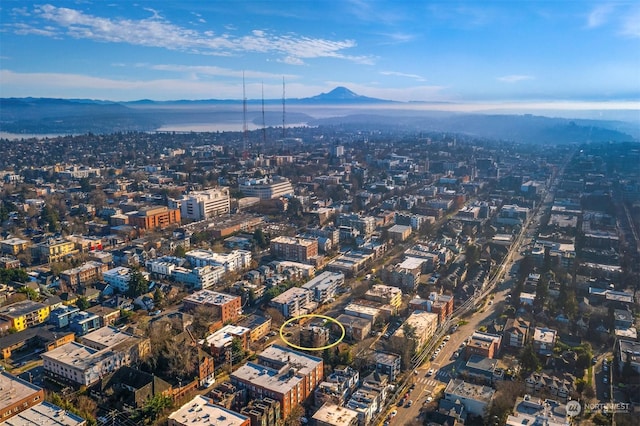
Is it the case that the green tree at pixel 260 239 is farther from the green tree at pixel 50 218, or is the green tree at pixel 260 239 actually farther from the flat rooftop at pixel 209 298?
the green tree at pixel 50 218

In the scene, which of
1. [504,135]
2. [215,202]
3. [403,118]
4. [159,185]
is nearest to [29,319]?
[215,202]

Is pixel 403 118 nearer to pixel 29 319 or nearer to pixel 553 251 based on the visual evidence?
pixel 553 251

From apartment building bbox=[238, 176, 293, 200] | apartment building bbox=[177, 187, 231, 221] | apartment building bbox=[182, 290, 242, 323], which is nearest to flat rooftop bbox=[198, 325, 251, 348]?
apartment building bbox=[182, 290, 242, 323]

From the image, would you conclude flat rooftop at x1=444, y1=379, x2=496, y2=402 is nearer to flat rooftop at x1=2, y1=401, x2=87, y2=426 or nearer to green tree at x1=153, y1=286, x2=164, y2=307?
flat rooftop at x1=2, y1=401, x2=87, y2=426

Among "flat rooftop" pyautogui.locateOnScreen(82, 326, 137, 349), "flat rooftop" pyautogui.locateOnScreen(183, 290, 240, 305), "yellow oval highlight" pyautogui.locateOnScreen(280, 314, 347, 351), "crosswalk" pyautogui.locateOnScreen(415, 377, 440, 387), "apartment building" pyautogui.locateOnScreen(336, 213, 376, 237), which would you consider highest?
"apartment building" pyautogui.locateOnScreen(336, 213, 376, 237)

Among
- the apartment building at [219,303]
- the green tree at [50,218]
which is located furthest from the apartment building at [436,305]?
the green tree at [50,218]
